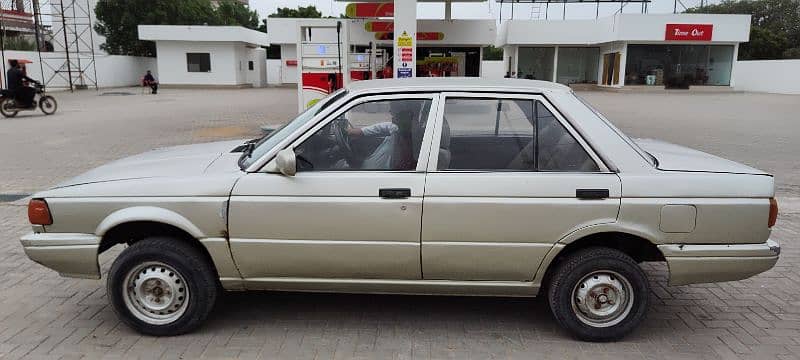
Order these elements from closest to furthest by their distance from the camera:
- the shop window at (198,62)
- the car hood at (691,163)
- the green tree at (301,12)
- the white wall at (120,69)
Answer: the car hood at (691,163)
the white wall at (120,69)
the shop window at (198,62)
the green tree at (301,12)

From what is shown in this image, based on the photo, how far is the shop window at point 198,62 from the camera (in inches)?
1617

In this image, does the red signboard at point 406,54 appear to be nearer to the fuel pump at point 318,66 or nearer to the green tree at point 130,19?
the fuel pump at point 318,66

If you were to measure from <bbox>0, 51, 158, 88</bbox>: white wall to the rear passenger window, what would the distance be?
33995 millimetres

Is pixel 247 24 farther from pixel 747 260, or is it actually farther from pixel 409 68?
pixel 747 260

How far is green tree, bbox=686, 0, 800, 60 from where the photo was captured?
1930 inches

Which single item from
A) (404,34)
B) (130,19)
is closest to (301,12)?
(130,19)

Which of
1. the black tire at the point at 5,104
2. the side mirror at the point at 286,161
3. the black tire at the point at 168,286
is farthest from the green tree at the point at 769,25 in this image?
the black tire at the point at 168,286

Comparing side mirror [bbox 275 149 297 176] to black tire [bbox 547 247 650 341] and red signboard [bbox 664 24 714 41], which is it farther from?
red signboard [bbox 664 24 714 41]

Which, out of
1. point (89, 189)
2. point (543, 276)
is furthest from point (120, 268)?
point (543, 276)

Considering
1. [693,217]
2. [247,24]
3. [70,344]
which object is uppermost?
[247,24]

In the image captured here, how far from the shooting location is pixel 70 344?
3773 millimetres

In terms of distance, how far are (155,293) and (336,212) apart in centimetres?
134

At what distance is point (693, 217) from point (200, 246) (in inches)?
123

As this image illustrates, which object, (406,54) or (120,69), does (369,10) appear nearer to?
(406,54)
